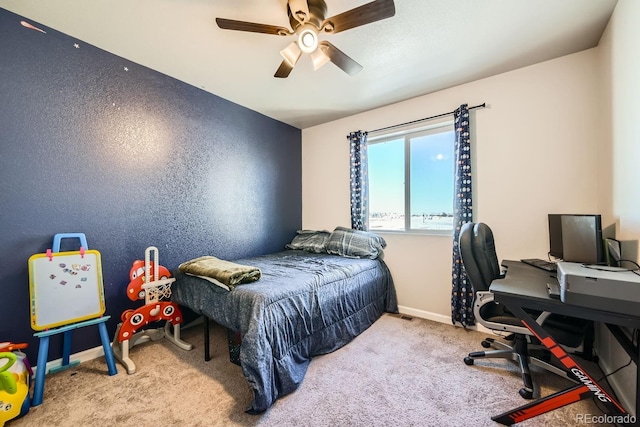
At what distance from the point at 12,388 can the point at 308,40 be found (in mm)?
2655

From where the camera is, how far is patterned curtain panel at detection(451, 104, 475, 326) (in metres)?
2.53

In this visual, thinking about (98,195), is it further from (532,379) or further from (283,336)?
(532,379)

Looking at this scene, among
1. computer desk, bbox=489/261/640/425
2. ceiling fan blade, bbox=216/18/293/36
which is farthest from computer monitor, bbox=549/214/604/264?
ceiling fan blade, bbox=216/18/293/36

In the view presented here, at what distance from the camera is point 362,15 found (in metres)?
1.45

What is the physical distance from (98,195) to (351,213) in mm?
2622

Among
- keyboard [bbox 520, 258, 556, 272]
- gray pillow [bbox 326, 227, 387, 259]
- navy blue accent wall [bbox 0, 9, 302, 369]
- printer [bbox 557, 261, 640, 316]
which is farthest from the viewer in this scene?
gray pillow [bbox 326, 227, 387, 259]

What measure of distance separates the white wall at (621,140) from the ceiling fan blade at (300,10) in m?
1.82

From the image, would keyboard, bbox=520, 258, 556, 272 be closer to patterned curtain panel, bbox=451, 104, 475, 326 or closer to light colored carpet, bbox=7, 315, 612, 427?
patterned curtain panel, bbox=451, 104, 475, 326

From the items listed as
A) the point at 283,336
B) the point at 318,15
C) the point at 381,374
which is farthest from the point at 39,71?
the point at 381,374

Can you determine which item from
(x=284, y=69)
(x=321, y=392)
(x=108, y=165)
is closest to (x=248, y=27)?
(x=284, y=69)

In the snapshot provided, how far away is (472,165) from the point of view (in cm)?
260

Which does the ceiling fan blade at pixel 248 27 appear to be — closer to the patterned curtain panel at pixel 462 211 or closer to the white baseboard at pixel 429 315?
the patterned curtain panel at pixel 462 211

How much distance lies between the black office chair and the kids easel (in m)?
2.68

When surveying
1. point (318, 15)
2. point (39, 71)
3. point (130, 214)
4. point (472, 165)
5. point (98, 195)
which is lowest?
point (130, 214)
